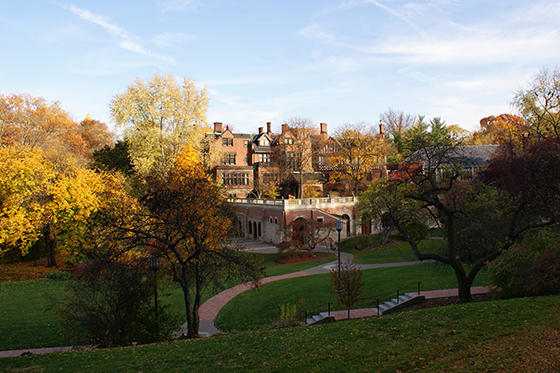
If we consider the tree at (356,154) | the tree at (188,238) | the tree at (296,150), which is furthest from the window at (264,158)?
the tree at (188,238)

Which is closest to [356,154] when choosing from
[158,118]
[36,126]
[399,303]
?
[158,118]

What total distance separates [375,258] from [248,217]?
20.4 m

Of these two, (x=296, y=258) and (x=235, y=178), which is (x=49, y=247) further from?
(x=235, y=178)

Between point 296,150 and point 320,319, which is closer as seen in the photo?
point 320,319

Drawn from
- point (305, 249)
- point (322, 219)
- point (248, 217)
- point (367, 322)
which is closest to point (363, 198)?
point (322, 219)

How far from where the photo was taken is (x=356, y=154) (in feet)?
168

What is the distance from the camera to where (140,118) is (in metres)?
38.9

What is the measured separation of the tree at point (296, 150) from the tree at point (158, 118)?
18049 mm

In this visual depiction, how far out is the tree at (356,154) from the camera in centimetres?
5122

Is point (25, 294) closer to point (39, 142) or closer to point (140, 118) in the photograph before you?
point (140, 118)

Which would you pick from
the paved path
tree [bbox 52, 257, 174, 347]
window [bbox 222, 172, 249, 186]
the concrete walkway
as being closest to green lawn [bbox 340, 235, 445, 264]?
the paved path

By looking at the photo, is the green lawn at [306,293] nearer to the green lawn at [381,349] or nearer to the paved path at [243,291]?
the paved path at [243,291]

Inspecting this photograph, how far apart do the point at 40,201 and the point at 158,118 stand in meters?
15.2

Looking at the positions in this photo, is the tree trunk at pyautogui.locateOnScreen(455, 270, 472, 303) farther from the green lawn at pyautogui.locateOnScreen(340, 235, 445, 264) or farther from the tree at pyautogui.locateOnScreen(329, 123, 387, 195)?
the tree at pyautogui.locateOnScreen(329, 123, 387, 195)
